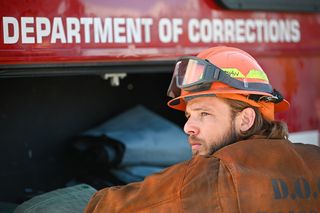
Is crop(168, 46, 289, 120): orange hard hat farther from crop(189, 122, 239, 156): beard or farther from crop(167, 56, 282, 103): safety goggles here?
crop(189, 122, 239, 156): beard

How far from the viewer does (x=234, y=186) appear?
1.88 meters

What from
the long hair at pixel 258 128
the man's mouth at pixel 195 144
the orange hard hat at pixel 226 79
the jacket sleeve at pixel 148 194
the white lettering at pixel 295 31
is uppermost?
the white lettering at pixel 295 31

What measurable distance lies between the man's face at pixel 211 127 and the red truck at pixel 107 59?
0.67 metres

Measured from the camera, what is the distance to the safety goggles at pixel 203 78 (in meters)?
2.18

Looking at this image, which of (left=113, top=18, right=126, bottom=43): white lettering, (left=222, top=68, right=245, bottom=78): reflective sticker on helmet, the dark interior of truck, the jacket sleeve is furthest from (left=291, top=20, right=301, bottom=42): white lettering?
the jacket sleeve

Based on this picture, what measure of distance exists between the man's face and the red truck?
0.67 metres

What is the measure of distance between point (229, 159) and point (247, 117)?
1.03 feet

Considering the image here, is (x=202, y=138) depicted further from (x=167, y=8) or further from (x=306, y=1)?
(x=306, y=1)

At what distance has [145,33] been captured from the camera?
282 cm

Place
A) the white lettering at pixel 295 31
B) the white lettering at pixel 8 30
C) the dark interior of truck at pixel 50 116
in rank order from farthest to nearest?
the white lettering at pixel 295 31
the dark interior of truck at pixel 50 116
the white lettering at pixel 8 30

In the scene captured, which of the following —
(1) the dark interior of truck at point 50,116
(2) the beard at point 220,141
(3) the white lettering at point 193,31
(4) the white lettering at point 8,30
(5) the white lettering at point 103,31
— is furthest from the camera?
(1) the dark interior of truck at point 50,116

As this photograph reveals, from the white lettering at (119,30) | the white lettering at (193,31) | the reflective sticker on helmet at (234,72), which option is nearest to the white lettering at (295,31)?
the white lettering at (193,31)

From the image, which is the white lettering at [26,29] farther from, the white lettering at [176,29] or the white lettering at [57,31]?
the white lettering at [176,29]

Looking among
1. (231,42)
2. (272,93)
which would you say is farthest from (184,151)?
(272,93)
